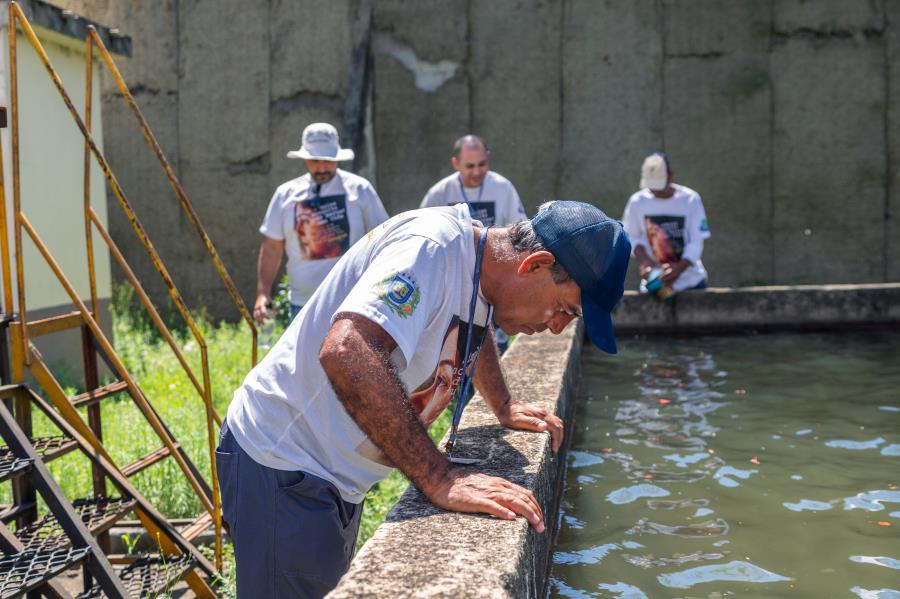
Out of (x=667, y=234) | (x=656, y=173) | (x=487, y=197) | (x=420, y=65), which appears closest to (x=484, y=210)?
(x=487, y=197)

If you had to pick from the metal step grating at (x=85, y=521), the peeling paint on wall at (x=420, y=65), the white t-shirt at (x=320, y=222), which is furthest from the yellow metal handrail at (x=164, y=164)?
the peeling paint on wall at (x=420, y=65)

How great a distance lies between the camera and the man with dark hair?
6.91 m

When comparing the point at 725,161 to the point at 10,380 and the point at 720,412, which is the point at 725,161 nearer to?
the point at 720,412

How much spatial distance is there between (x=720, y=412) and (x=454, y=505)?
137 inches

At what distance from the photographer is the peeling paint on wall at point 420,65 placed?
10.6 m

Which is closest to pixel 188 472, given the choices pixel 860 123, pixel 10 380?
pixel 10 380

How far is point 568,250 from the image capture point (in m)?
2.50

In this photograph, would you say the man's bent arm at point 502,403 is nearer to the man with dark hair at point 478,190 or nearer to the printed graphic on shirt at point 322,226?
the printed graphic on shirt at point 322,226

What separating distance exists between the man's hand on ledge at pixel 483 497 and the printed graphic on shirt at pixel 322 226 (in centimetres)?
377

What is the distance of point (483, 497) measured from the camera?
2533 mm

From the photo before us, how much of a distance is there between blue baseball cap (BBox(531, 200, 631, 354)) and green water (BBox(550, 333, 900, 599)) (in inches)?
51.5

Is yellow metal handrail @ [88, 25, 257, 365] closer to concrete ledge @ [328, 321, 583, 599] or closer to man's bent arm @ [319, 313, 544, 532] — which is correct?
concrete ledge @ [328, 321, 583, 599]

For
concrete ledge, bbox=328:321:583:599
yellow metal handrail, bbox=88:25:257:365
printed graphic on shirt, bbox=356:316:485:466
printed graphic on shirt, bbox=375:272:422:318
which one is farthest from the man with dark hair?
printed graphic on shirt, bbox=375:272:422:318

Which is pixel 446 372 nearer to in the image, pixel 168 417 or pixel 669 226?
pixel 168 417
